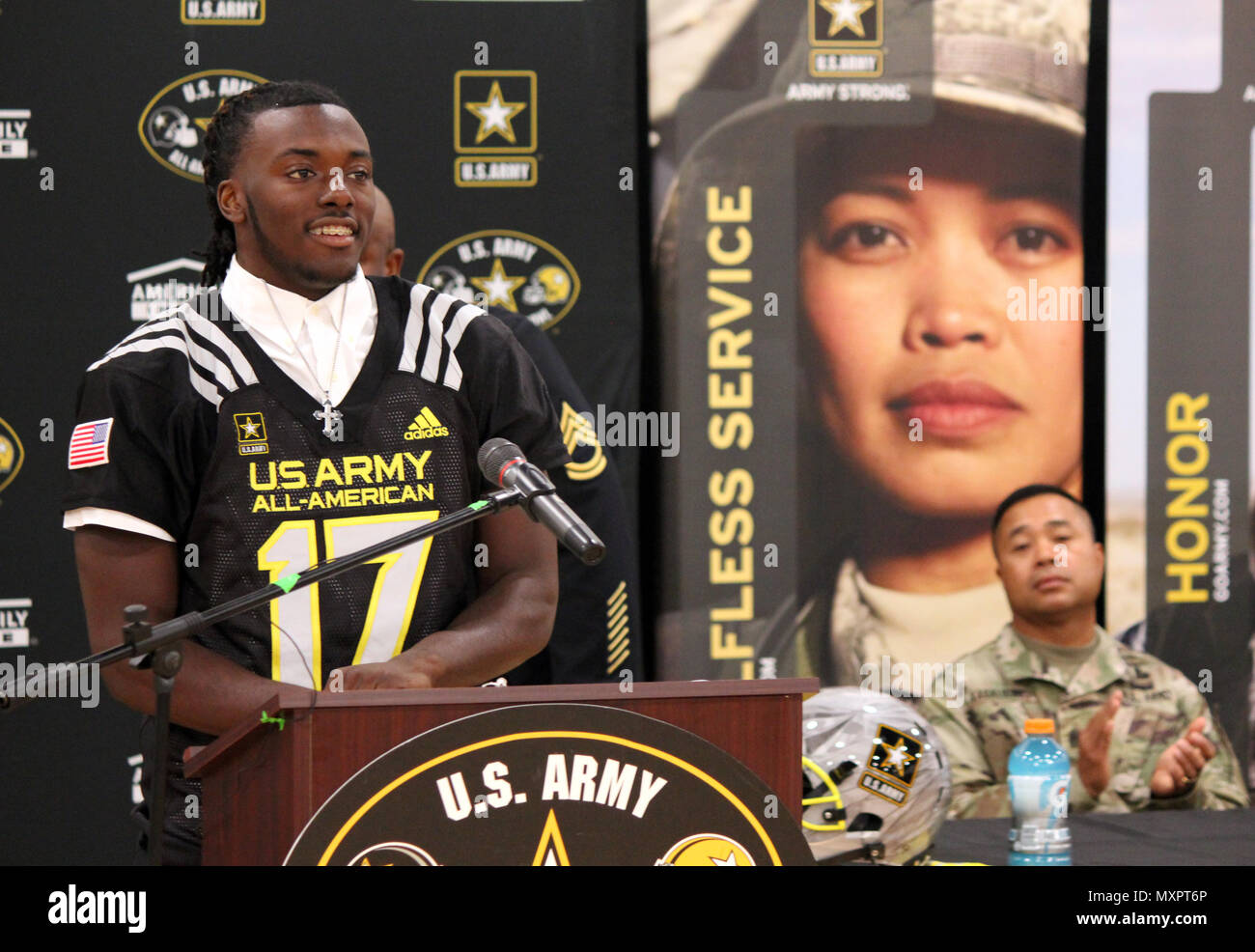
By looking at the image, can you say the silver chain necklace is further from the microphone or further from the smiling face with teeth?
the microphone

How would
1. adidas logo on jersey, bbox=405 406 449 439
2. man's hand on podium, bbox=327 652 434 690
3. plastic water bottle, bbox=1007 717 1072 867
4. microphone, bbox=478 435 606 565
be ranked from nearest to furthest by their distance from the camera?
1. microphone, bbox=478 435 606 565
2. man's hand on podium, bbox=327 652 434 690
3. adidas logo on jersey, bbox=405 406 449 439
4. plastic water bottle, bbox=1007 717 1072 867

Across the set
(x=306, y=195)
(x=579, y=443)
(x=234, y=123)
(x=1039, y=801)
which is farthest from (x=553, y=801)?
(x=579, y=443)

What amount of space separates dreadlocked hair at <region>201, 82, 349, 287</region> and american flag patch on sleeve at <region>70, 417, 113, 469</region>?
1.38 ft

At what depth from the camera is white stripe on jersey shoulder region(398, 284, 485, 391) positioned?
84.4 inches

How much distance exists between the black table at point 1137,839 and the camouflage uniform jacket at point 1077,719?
224 mm

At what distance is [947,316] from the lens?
427 cm

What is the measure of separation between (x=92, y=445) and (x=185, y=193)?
7.39 feet

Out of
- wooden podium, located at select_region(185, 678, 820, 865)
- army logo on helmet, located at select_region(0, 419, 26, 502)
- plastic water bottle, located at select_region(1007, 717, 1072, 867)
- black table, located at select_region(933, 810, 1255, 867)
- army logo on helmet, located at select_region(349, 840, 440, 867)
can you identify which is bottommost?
black table, located at select_region(933, 810, 1255, 867)

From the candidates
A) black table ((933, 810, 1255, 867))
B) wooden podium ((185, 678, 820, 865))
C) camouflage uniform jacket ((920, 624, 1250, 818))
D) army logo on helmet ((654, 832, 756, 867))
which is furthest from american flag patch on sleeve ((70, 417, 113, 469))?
camouflage uniform jacket ((920, 624, 1250, 818))

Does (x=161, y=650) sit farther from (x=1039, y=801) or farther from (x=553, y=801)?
(x=1039, y=801)

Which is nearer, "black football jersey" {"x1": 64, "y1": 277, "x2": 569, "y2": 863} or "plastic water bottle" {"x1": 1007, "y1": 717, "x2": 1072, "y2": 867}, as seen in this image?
"black football jersey" {"x1": 64, "y1": 277, "x2": 569, "y2": 863}

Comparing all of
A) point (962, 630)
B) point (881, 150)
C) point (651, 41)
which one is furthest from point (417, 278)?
point (962, 630)

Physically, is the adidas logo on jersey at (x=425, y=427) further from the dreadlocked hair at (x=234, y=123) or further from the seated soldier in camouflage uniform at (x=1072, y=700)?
the seated soldier in camouflage uniform at (x=1072, y=700)
